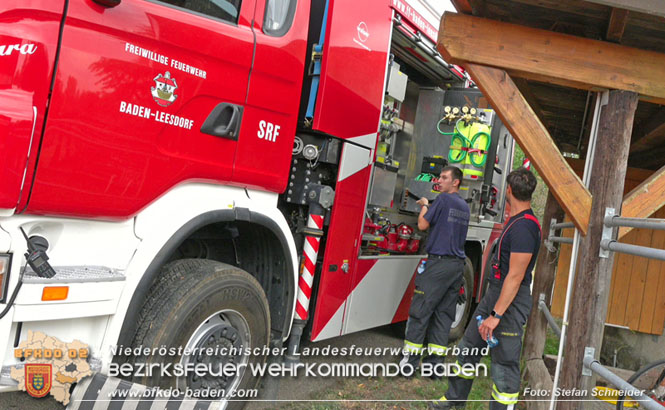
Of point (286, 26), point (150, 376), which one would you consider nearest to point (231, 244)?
point (150, 376)

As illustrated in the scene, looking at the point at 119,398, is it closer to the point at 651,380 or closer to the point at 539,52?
the point at 539,52

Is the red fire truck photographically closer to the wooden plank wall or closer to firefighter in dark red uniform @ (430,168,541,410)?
firefighter in dark red uniform @ (430,168,541,410)

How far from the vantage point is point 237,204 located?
3.11m

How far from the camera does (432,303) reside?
5004 millimetres

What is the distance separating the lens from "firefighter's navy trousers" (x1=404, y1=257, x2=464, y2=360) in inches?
197

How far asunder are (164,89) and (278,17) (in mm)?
948

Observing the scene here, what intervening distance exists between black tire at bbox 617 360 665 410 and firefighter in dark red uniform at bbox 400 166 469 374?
152 cm

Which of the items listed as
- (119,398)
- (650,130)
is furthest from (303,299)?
(650,130)

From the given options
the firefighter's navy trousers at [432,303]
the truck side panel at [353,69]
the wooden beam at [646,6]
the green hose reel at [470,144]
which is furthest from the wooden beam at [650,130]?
the truck side panel at [353,69]

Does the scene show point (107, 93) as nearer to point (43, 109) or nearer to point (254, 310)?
point (43, 109)

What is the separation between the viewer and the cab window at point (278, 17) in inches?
125

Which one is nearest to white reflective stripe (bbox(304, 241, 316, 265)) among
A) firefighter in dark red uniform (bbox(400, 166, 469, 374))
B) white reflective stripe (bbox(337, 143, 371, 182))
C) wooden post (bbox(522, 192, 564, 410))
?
white reflective stripe (bbox(337, 143, 371, 182))

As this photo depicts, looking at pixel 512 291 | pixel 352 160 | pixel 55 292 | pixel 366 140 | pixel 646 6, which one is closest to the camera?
pixel 55 292

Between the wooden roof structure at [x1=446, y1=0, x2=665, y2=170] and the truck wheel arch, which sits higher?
the wooden roof structure at [x1=446, y1=0, x2=665, y2=170]
